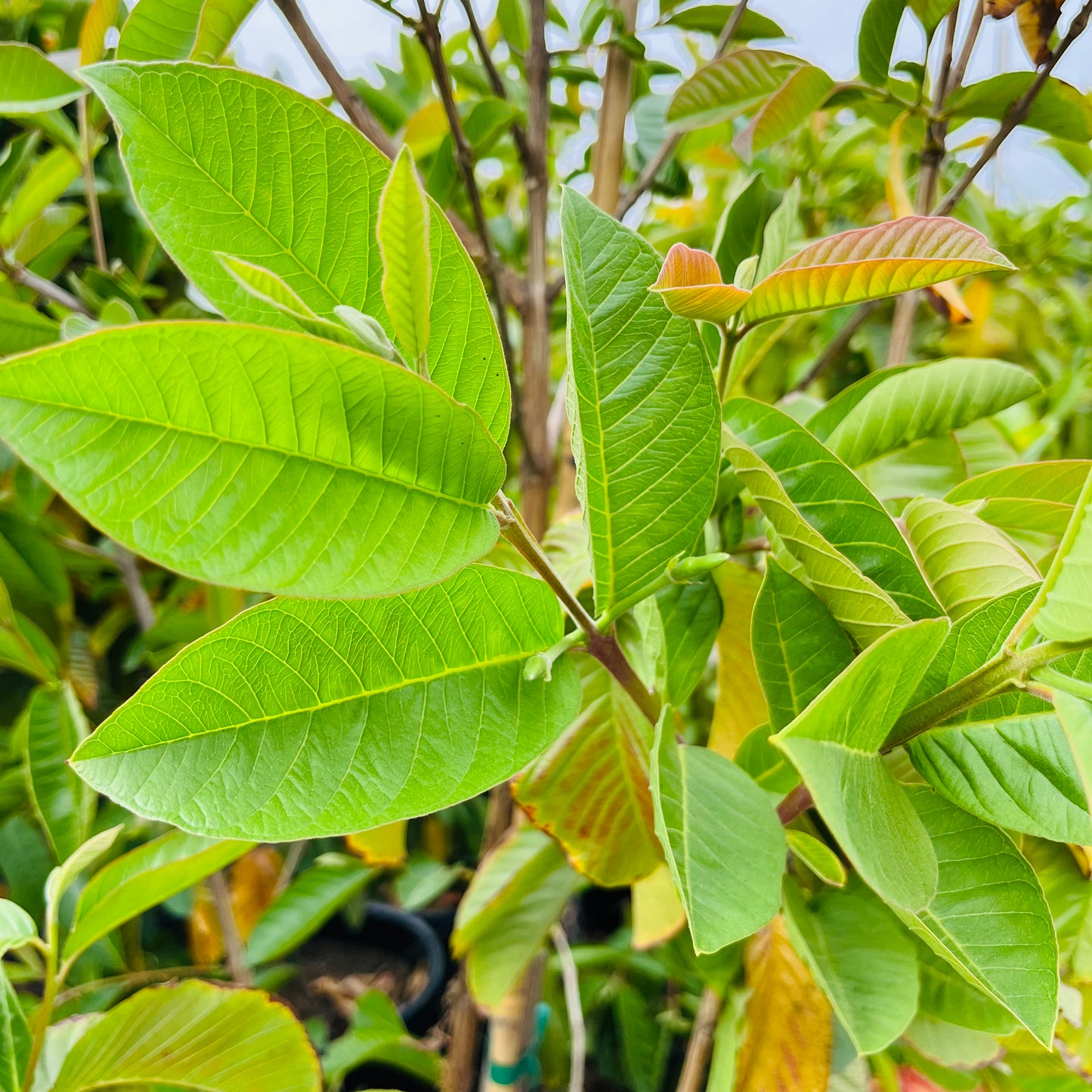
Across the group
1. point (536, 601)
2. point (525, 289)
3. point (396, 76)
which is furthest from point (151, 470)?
point (396, 76)

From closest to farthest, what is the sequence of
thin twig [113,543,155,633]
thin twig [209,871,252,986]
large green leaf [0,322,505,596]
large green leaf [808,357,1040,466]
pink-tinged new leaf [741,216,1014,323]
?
large green leaf [0,322,505,596] → pink-tinged new leaf [741,216,1014,323] → large green leaf [808,357,1040,466] → thin twig [209,871,252,986] → thin twig [113,543,155,633]

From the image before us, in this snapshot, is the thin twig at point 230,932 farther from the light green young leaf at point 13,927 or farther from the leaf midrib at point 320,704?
the leaf midrib at point 320,704

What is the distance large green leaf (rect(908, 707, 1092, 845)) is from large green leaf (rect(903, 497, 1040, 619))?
6cm

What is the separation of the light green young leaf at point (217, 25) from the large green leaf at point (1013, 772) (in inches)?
20.4

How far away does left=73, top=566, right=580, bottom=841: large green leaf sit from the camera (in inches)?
9.8

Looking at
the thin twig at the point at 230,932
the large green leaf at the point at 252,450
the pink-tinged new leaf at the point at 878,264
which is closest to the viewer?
the large green leaf at the point at 252,450

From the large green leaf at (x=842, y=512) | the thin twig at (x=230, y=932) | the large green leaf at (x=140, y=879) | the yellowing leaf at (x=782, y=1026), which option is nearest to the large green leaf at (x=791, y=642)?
the large green leaf at (x=842, y=512)

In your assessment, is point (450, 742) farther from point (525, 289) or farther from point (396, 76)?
point (396, 76)

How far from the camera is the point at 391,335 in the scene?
0.29m

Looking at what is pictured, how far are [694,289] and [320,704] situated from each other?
195mm

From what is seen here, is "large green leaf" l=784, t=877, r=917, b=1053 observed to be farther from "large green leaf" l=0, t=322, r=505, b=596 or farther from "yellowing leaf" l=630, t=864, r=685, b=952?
→ "large green leaf" l=0, t=322, r=505, b=596

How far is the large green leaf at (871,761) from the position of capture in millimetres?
208

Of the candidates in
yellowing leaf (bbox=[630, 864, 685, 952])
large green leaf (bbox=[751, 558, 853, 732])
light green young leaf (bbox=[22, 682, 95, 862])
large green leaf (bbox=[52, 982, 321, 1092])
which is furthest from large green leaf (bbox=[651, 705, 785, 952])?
light green young leaf (bbox=[22, 682, 95, 862])

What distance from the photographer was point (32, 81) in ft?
1.63
